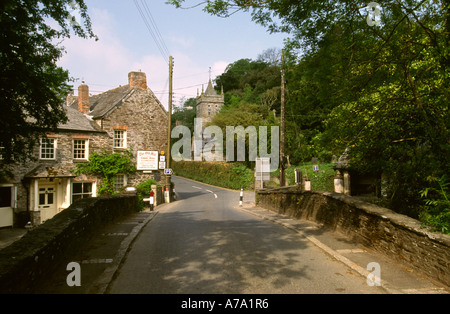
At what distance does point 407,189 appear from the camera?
8805 millimetres

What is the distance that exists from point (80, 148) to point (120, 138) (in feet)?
11.0

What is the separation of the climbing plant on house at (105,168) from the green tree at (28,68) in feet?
60.0

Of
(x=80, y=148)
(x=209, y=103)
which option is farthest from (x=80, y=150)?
(x=209, y=103)

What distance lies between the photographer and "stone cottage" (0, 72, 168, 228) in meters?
23.7

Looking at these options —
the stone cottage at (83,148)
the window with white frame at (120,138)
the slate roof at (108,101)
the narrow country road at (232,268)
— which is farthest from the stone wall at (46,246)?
the slate roof at (108,101)

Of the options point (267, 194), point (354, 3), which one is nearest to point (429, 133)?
point (354, 3)

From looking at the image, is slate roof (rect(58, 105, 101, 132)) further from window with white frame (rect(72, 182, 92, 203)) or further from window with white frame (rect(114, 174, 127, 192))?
window with white frame (rect(72, 182, 92, 203))

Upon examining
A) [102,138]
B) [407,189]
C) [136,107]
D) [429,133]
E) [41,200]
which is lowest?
[41,200]

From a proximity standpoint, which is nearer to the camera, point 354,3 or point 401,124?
point 354,3

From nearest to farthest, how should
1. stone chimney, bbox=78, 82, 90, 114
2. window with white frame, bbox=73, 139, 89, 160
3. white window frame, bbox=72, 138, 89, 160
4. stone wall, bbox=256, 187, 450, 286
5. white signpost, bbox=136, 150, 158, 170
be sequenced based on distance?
stone wall, bbox=256, 187, 450, 286 < white window frame, bbox=72, 138, 89, 160 < window with white frame, bbox=73, 139, 89, 160 < white signpost, bbox=136, 150, 158, 170 < stone chimney, bbox=78, 82, 90, 114

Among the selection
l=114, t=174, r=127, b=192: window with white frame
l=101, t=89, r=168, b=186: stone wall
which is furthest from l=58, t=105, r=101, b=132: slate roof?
l=114, t=174, r=127, b=192: window with white frame

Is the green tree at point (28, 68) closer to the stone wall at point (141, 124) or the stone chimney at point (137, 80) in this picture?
→ the stone wall at point (141, 124)
